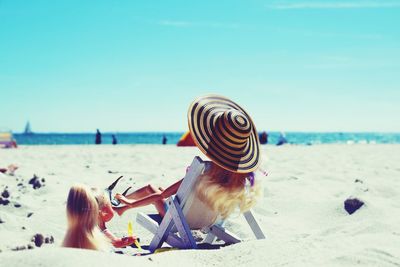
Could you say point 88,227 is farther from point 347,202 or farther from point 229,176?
point 347,202

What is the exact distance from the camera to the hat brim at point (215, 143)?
3496 mm

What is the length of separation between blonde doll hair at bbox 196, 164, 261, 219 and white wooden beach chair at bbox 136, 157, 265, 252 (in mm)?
76

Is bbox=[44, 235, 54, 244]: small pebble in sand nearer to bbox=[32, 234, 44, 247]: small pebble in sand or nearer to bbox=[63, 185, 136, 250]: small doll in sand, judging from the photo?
bbox=[32, 234, 44, 247]: small pebble in sand

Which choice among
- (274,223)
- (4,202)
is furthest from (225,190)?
(4,202)

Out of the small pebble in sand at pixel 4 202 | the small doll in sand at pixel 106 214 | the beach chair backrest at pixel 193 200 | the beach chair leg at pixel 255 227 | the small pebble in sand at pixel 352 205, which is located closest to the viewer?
the small doll in sand at pixel 106 214

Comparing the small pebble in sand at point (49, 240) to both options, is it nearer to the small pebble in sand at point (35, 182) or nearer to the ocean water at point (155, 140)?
the small pebble in sand at point (35, 182)

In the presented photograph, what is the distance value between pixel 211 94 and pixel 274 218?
1.98 m

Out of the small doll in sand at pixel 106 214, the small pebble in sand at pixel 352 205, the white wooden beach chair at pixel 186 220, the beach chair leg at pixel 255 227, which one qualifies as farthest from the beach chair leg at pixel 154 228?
the small pebble in sand at pixel 352 205

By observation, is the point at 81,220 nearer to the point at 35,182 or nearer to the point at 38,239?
the point at 38,239

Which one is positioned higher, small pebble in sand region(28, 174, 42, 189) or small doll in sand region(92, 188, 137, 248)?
small doll in sand region(92, 188, 137, 248)

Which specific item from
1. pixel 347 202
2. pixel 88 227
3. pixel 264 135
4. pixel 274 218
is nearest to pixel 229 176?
pixel 88 227

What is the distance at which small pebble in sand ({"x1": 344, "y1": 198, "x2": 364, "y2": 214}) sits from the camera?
5184 mm

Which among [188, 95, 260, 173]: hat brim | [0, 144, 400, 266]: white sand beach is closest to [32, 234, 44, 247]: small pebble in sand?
[0, 144, 400, 266]: white sand beach

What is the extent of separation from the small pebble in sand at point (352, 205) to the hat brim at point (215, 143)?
195 centimetres
